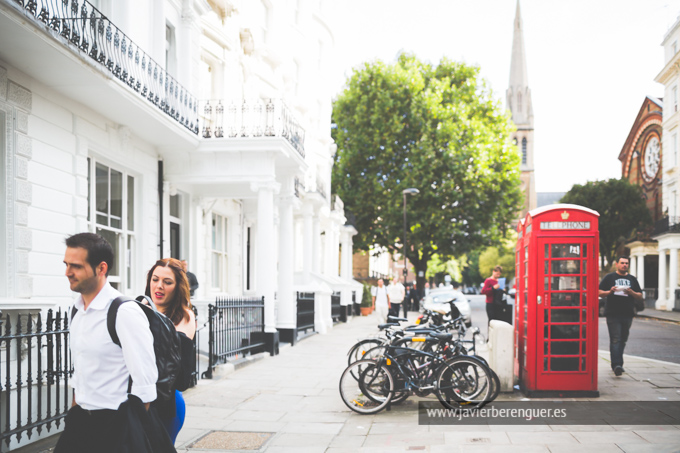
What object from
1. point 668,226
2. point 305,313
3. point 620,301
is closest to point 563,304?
point 620,301

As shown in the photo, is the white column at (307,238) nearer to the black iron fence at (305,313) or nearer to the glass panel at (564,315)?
the black iron fence at (305,313)

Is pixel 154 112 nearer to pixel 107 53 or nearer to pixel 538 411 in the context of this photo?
pixel 107 53

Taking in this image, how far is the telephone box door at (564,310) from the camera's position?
A: 337 inches

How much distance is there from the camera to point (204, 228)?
15234 mm

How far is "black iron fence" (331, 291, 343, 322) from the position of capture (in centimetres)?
2442

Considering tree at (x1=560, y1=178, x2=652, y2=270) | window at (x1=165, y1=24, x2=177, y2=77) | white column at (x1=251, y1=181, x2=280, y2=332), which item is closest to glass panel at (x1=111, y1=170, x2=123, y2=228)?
window at (x1=165, y1=24, x2=177, y2=77)

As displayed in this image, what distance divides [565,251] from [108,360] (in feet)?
22.9

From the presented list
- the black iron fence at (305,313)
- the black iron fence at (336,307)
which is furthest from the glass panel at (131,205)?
the black iron fence at (336,307)

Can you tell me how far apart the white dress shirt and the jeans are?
8.82 m

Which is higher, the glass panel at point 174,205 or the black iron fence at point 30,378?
the glass panel at point 174,205

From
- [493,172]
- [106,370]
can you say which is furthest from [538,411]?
[493,172]

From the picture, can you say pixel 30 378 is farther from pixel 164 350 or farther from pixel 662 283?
pixel 662 283

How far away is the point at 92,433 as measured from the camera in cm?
301

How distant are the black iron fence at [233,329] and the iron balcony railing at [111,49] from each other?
11.6 ft
